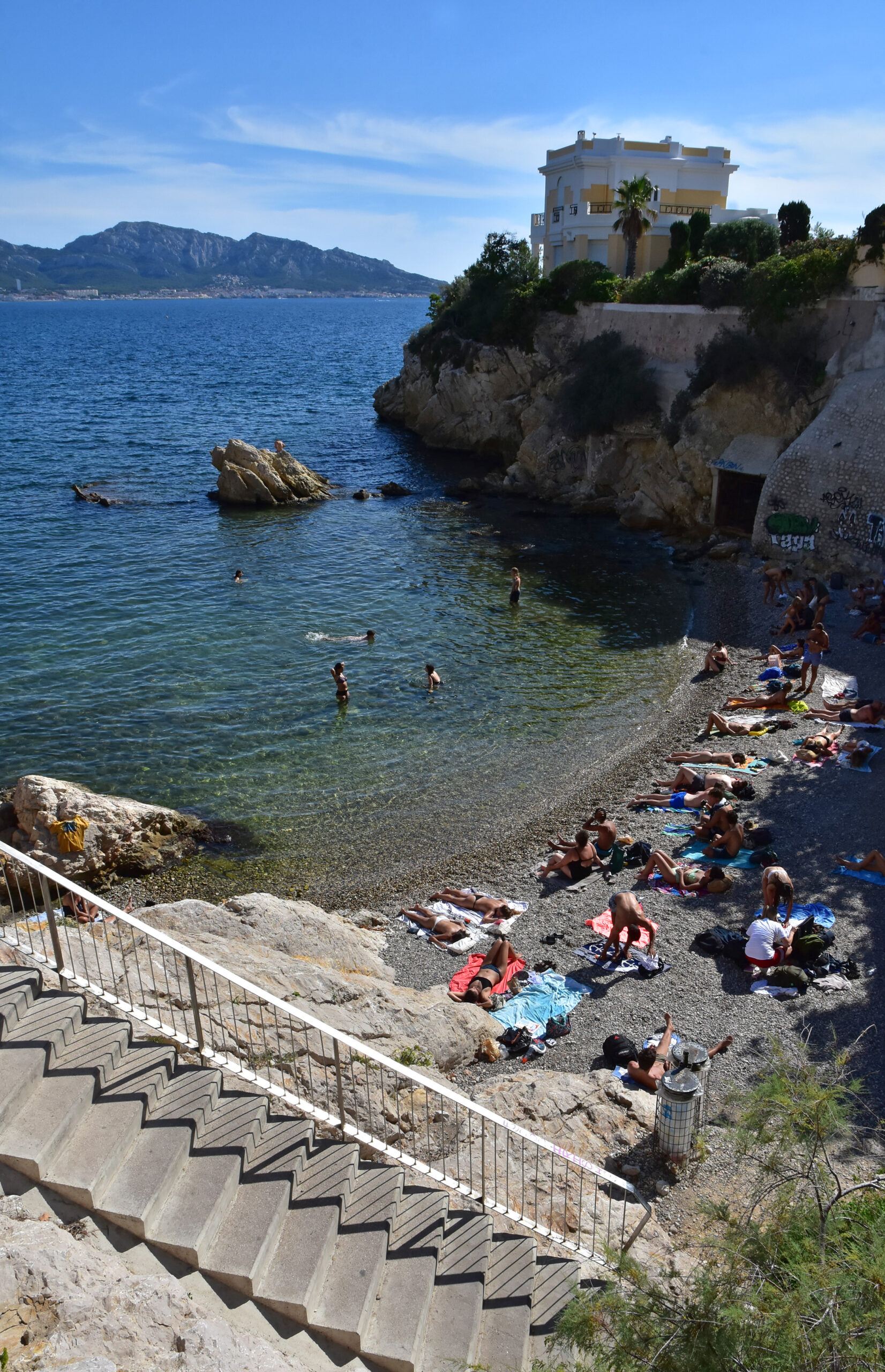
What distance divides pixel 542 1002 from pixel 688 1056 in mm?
3594

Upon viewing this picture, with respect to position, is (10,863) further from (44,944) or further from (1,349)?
(1,349)

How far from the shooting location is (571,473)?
40000mm

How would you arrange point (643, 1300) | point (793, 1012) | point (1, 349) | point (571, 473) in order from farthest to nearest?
point (1, 349)
point (571, 473)
point (793, 1012)
point (643, 1300)

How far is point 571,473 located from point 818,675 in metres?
20.7

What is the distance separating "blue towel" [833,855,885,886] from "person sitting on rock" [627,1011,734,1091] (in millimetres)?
4337

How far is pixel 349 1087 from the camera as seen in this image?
7770 mm

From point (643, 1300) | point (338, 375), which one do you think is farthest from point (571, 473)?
point (338, 375)

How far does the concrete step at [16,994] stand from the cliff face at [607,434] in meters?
29.8

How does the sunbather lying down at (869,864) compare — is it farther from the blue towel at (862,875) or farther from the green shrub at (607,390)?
the green shrub at (607,390)

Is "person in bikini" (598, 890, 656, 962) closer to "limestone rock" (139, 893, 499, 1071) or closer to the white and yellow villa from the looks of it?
"limestone rock" (139, 893, 499, 1071)

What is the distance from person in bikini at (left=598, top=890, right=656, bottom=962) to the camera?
39.8 ft

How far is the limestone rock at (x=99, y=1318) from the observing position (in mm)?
4863

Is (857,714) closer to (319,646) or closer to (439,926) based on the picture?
(439,926)

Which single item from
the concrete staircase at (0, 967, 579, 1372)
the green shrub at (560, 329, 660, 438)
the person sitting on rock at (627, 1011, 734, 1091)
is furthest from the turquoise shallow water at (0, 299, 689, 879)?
the concrete staircase at (0, 967, 579, 1372)
